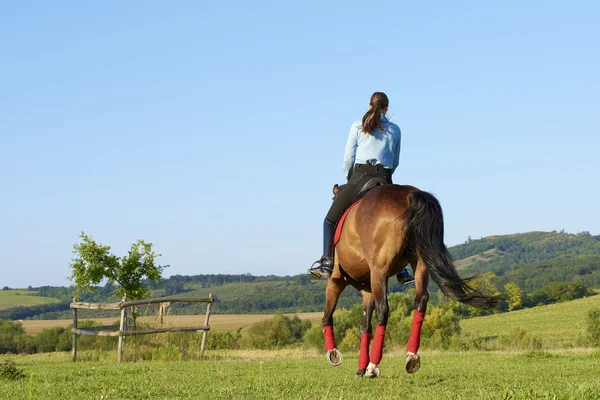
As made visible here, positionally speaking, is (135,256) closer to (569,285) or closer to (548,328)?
(548,328)

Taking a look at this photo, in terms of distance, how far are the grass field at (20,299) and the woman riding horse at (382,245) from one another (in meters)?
161

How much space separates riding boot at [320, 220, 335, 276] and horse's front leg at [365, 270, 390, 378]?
3.76 feet

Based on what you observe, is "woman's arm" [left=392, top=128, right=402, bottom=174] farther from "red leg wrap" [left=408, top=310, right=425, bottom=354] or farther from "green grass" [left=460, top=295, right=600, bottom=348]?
"green grass" [left=460, top=295, right=600, bottom=348]

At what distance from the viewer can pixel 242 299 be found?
579 feet

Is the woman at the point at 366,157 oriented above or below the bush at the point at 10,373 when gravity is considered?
above

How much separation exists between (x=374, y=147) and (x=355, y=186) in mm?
617

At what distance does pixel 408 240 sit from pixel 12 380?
5482 mm

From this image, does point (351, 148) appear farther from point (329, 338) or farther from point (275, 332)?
point (275, 332)

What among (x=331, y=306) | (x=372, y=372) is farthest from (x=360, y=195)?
(x=372, y=372)

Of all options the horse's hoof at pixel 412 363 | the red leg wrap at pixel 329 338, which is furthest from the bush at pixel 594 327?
the horse's hoof at pixel 412 363

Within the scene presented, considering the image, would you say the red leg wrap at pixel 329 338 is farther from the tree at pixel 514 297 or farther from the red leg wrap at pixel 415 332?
the tree at pixel 514 297

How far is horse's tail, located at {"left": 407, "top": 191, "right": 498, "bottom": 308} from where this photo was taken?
8.21 meters

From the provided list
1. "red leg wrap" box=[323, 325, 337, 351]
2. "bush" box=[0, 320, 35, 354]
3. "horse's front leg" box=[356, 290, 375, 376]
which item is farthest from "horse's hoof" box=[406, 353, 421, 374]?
"bush" box=[0, 320, 35, 354]

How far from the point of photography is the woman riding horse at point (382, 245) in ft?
27.1
